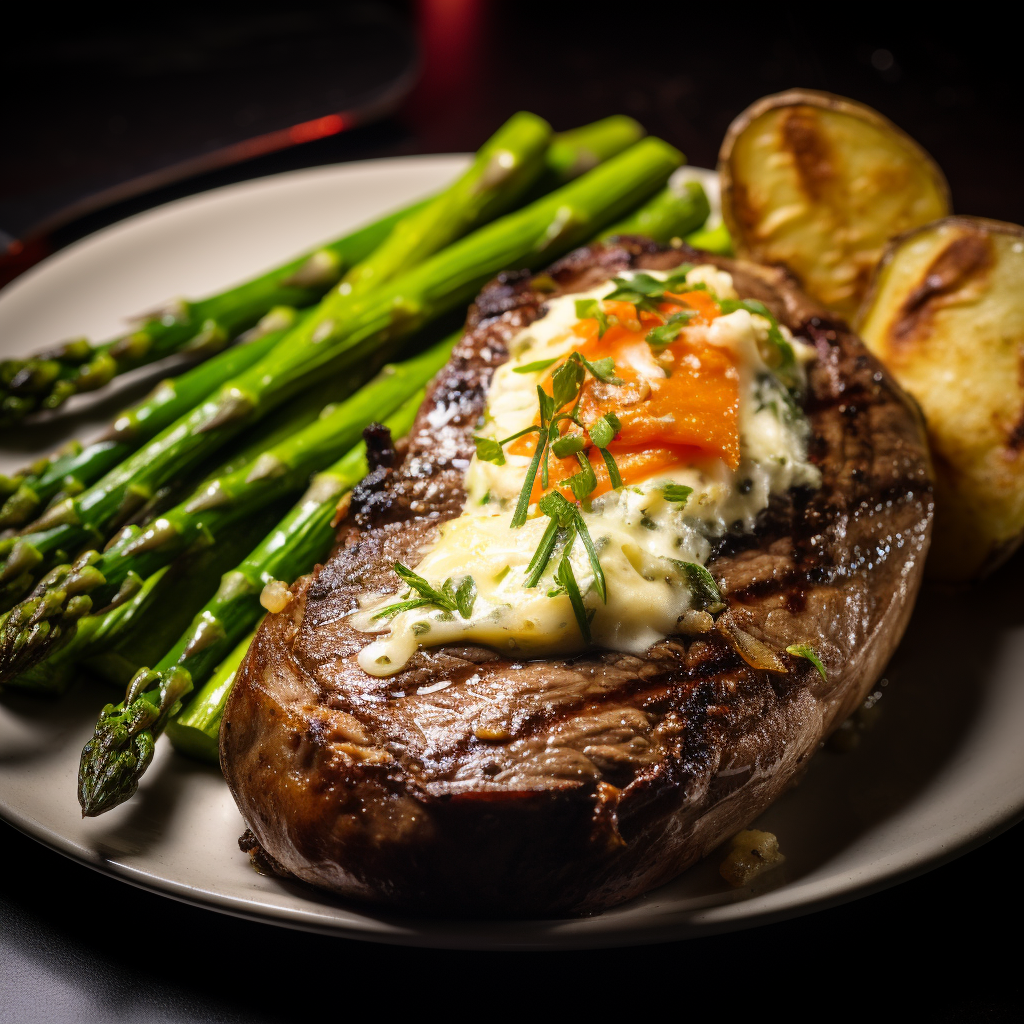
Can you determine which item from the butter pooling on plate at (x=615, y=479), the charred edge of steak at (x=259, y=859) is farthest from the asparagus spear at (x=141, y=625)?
the butter pooling on plate at (x=615, y=479)

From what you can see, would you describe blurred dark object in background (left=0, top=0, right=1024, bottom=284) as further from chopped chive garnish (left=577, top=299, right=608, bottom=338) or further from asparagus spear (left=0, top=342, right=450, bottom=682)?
chopped chive garnish (left=577, top=299, right=608, bottom=338)

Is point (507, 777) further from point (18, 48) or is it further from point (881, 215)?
point (18, 48)

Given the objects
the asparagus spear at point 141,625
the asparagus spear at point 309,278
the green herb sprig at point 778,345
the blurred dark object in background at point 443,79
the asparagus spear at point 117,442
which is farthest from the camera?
the blurred dark object in background at point 443,79

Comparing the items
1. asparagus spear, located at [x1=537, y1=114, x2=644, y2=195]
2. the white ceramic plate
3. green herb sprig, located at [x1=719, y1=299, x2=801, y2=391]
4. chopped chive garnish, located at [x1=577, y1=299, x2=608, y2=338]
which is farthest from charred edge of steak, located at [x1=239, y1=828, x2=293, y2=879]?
asparagus spear, located at [x1=537, y1=114, x2=644, y2=195]

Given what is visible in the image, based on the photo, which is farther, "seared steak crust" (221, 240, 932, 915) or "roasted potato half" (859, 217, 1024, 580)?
"roasted potato half" (859, 217, 1024, 580)

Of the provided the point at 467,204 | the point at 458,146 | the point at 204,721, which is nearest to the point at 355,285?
the point at 467,204

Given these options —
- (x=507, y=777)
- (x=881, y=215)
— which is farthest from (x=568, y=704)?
(x=881, y=215)

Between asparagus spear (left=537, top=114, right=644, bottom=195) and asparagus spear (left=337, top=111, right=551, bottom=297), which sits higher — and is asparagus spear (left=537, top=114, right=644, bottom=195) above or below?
below

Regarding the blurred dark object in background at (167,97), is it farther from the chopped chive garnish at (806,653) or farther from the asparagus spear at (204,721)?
the chopped chive garnish at (806,653)
